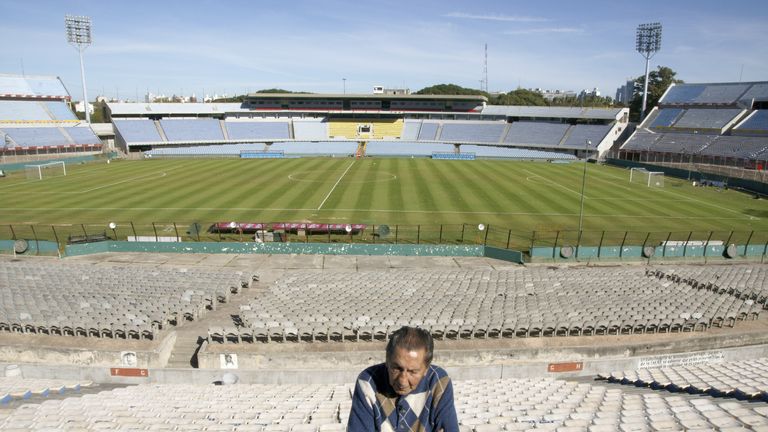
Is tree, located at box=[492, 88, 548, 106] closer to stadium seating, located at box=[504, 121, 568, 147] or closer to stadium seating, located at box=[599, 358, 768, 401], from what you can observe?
stadium seating, located at box=[504, 121, 568, 147]

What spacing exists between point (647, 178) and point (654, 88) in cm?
8129

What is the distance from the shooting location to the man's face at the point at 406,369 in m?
3.21

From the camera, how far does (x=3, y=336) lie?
52.4 ft

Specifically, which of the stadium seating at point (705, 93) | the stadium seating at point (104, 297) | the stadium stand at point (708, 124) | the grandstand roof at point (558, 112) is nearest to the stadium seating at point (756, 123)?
the stadium stand at point (708, 124)

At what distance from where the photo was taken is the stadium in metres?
9.89

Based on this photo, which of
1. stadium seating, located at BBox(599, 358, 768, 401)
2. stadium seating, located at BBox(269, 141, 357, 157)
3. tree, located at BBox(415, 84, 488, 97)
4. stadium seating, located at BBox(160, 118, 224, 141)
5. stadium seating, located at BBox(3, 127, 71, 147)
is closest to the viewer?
stadium seating, located at BBox(599, 358, 768, 401)

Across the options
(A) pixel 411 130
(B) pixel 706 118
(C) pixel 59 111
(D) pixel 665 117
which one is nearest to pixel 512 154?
(A) pixel 411 130

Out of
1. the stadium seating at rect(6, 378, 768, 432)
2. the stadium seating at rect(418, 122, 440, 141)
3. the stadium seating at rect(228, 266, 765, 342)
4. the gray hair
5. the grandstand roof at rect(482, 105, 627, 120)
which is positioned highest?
the grandstand roof at rect(482, 105, 627, 120)

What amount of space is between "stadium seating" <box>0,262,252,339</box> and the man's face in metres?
14.8

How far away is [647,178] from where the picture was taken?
58812mm

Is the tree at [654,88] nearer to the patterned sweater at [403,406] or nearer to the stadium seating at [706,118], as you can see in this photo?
the stadium seating at [706,118]

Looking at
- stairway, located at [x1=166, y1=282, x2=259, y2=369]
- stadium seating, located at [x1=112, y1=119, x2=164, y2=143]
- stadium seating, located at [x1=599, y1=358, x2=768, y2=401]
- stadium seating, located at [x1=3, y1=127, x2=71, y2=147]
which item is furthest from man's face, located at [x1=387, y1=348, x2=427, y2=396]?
stadium seating, located at [x1=112, y1=119, x2=164, y2=143]

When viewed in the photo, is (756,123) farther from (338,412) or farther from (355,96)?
(338,412)

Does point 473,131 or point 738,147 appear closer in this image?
point 738,147
